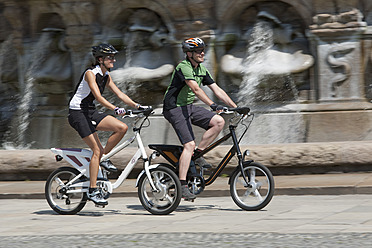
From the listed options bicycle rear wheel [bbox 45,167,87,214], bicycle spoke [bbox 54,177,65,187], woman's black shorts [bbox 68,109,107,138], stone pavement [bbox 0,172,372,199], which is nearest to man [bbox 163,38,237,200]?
woman's black shorts [bbox 68,109,107,138]

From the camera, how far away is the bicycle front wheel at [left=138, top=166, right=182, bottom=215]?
27.5ft

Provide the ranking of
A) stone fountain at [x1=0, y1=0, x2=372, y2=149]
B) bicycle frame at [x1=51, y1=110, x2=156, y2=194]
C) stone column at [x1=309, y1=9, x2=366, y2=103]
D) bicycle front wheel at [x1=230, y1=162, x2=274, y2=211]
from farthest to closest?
stone fountain at [x1=0, y1=0, x2=372, y2=149]
stone column at [x1=309, y1=9, x2=366, y2=103]
bicycle frame at [x1=51, y1=110, x2=156, y2=194]
bicycle front wheel at [x1=230, y1=162, x2=274, y2=211]

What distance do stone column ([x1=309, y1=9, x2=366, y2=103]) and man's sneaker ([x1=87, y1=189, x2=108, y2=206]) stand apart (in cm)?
502

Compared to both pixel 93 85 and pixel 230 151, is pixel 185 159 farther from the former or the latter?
pixel 93 85

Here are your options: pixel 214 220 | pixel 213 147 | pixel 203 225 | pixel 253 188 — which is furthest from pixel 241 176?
pixel 203 225

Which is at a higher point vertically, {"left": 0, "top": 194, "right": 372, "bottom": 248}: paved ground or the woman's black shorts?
the woman's black shorts

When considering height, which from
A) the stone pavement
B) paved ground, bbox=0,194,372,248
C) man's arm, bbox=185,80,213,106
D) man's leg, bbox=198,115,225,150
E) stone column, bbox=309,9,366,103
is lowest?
paved ground, bbox=0,194,372,248

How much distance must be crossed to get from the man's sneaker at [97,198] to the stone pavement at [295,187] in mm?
1651

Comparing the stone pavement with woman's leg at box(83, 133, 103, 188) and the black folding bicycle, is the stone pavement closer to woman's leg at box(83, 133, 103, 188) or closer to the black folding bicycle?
the black folding bicycle

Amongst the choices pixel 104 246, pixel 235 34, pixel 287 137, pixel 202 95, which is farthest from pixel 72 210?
pixel 235 34

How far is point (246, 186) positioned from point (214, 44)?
5.22m

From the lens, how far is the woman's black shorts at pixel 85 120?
8.61m

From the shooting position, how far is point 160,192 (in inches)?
333

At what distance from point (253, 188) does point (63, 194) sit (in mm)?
2088
